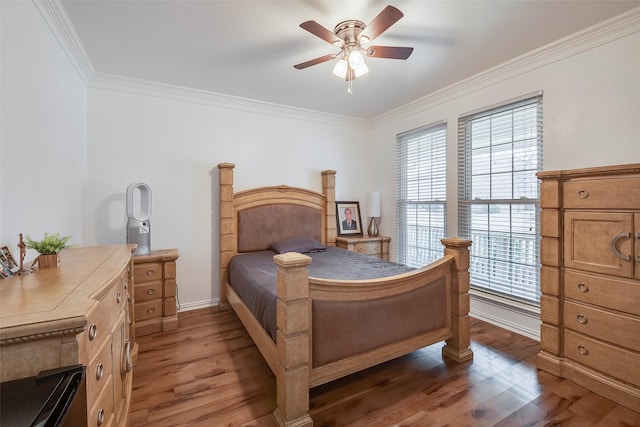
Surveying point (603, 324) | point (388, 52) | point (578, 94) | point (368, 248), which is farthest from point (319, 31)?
point (368, 248)

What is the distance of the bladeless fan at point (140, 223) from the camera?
2.75 meters

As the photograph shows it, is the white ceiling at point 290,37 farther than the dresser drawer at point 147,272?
No

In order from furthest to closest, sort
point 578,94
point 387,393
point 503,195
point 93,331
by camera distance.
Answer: point 503,195 < point 578,94 < point 387,393 < point 93,331

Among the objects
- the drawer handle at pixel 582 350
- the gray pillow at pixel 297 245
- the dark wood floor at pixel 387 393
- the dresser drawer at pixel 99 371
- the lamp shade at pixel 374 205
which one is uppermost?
the lamp shade at pixel 374 205

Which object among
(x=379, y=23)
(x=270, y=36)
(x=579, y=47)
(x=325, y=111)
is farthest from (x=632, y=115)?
(x=325, y=111)

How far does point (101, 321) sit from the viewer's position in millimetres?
1053

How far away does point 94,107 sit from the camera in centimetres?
291

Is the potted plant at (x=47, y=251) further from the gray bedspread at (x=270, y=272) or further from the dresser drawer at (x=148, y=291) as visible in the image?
the dresser drawer at (x=148, y=291)

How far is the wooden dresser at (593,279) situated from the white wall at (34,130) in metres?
3.29

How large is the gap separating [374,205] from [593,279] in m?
2.64

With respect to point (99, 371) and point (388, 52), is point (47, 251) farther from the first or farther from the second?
point (388, 52)

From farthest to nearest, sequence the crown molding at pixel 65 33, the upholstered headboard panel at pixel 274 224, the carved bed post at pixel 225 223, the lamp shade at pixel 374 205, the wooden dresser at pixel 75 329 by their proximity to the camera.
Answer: the lamp shade at pixel 374 205 → the upholstered headboard panel at pixel 274 224 → the carved bed post at pixel 225 223 → the crown molding at pixel 65 33 → the wooden dresser at pixel 75 329

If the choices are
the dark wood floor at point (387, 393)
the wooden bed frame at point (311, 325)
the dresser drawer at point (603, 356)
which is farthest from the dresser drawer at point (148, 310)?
the dresser drawer at point (603, 356)

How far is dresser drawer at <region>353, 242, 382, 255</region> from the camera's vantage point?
13.1 feet
